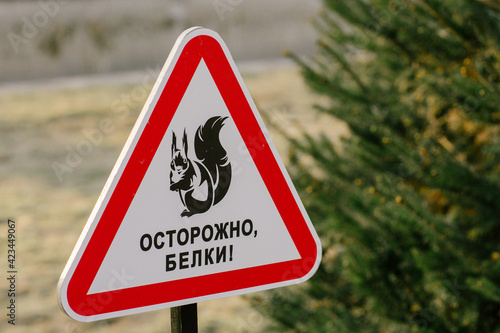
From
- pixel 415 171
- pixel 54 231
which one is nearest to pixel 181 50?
pixel 415 171

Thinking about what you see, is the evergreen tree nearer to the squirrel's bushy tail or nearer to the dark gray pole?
the squirrel's bushy tail

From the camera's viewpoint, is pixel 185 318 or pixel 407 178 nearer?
pixel 185 318

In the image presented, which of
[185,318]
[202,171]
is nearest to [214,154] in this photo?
[202,171]

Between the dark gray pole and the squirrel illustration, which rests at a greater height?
the squirrel illustration

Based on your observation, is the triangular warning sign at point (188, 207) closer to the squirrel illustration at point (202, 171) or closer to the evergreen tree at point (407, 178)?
the squirrel illustration at point (202, 171)

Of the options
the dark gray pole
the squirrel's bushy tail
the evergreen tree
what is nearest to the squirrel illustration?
the squirrel's bushy tail

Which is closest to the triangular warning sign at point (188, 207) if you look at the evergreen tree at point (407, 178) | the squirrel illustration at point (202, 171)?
the squirrel illustration at point (202, 171)

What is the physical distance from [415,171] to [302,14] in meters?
16.1

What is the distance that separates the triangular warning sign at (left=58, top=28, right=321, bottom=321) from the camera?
183 cm

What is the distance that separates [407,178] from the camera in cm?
313

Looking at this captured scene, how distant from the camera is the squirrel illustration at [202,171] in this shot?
1.90 m

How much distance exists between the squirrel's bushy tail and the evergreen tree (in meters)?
0.88

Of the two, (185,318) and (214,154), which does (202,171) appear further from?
(185,318)

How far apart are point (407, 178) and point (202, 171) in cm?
146
